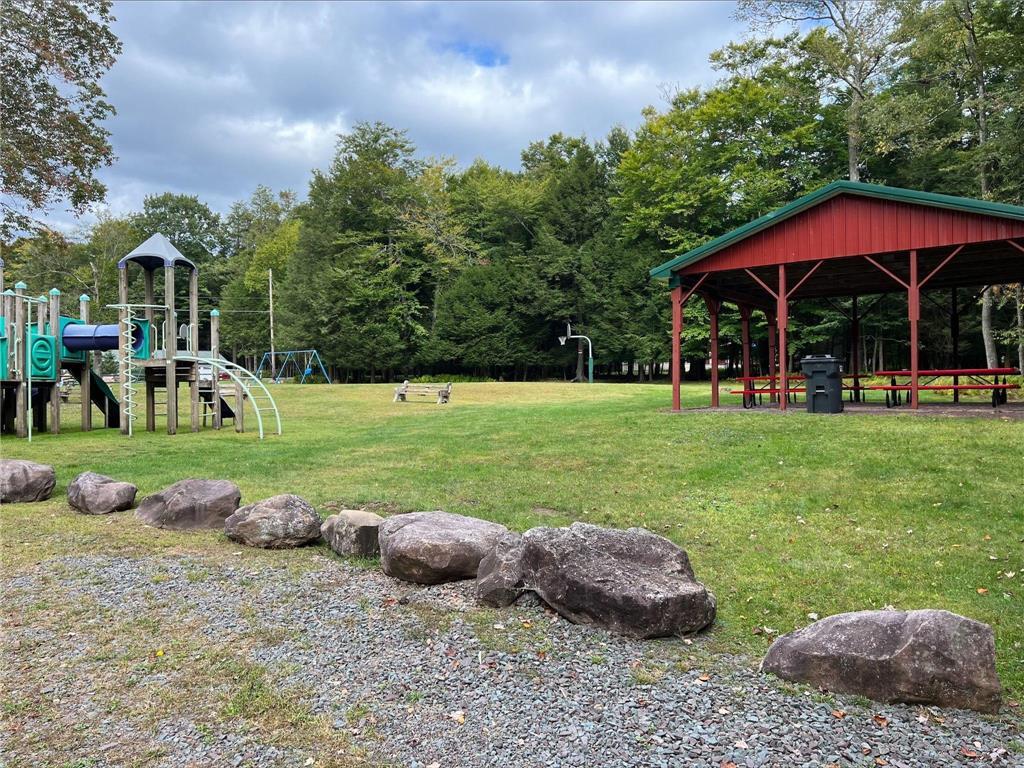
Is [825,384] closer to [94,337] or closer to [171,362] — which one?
[171,362]

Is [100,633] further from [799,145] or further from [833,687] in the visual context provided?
[799,145]

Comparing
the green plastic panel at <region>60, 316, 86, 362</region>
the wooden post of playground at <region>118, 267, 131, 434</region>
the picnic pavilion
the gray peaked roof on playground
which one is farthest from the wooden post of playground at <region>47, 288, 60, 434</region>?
the picnic pavilion

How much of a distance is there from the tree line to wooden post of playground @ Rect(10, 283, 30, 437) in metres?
24.7

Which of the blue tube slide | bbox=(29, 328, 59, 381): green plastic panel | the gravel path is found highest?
the blue tube slide

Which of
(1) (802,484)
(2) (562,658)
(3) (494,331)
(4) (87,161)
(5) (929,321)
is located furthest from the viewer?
(3) (494,331)

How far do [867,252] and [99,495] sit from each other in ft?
41.3

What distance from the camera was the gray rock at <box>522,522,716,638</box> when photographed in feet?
11.8

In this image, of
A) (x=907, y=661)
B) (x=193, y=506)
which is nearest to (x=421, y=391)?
(x=193, y=506)

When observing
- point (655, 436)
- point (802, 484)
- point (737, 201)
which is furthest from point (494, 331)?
point (802, 484)

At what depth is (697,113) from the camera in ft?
114

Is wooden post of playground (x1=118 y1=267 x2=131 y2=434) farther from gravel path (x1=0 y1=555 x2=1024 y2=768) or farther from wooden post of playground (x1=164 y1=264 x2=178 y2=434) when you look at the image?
gravel path (x1=0 y1=555 x2=1024 y2=768)

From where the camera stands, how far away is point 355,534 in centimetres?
510

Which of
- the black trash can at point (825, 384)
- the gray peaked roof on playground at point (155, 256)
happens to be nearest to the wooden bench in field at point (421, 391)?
the gray peaked roof on playground at point (155, 256)

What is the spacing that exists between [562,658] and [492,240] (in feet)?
141
